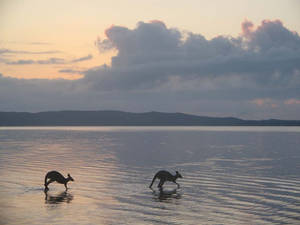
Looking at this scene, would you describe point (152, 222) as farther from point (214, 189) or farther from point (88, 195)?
point (214, 189)

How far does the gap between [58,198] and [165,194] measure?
583cm

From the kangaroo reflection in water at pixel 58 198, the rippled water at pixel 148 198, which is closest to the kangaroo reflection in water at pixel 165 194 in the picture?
the rippled water at pixel 148 198

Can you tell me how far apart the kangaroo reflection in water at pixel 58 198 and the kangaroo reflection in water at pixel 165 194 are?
4514 millimetres

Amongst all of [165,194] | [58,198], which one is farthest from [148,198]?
[58,198]

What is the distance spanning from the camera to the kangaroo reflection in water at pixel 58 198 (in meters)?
21.2

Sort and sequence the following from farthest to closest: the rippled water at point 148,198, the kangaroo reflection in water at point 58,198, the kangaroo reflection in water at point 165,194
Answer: the kangaroo reflection in water at point 165,194, the kangaroo reflection in water at point 58,198, the rippled water at point 148,198

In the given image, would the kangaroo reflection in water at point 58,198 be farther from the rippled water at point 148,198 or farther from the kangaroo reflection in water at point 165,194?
the kangaroo reflection in water at point 165,194

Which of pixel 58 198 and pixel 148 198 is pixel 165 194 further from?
pixel 58 198

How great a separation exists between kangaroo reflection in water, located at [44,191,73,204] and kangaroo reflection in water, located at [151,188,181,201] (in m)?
4.51

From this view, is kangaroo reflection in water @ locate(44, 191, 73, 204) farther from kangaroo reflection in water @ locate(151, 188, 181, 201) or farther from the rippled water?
kangaroo reflection in water @ locate(151, 188, 181, 201)

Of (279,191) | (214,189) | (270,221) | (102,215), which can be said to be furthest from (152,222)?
(279,191)

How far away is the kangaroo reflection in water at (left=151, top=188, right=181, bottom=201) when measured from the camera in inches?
891

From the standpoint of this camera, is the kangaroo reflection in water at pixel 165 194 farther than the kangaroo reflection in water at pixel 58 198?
Yes

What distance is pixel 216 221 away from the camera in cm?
1723
